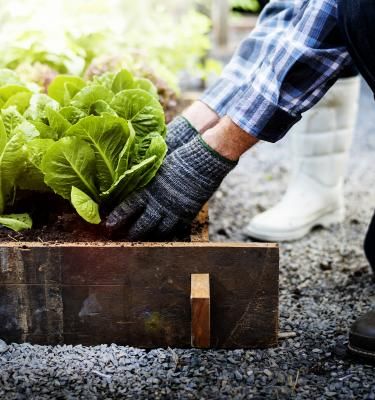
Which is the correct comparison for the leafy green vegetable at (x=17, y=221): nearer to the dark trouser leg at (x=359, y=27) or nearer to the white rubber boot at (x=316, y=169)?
the dark trouser leg at (x=359, y=27)

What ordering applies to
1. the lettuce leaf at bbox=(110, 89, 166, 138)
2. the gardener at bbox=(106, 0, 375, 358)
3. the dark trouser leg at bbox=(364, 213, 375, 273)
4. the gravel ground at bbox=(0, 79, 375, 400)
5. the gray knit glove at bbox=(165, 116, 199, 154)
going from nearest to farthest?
the gravel ground at bbox=(0, 79, 375, 400), the gardener at bbox=(106, 0, 375, 358), the lettuce leaf at bbox=(110, 89, 166, 138), the gray knit glove at bbox=(165, 116, 199, 154), the dark trouser leg at bbox=(364, 213, 375, 273)

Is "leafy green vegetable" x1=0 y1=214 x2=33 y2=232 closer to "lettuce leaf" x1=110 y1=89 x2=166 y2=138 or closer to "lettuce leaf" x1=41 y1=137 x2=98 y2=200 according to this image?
"lettuce leaf" x1=41 y1=137 x2=98 y2=200

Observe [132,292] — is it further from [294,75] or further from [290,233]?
[290,233]

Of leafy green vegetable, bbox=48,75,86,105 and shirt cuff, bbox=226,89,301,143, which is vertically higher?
leafy green vegetable, bbox=48,75,86,105

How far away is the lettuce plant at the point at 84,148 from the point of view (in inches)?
67.1

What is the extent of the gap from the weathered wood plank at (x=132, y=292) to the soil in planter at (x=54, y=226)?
0.11 meters

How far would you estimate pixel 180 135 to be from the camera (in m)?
2.02

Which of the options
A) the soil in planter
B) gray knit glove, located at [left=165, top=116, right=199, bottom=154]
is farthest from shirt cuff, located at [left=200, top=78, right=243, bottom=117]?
the soil in planter

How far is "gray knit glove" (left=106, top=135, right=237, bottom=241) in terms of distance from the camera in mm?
1748

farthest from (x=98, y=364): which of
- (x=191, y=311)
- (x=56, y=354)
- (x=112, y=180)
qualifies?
(x=112, y=180)

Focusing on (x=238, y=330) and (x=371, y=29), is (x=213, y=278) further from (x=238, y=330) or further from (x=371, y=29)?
(x=371, y=29)

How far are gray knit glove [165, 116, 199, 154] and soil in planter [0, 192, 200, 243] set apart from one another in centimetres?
27

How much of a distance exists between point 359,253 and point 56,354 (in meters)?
1.40

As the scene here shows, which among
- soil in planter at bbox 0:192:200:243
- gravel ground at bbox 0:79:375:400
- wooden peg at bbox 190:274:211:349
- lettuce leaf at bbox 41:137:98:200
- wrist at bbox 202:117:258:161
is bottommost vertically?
gravel ground at bbox 0:79:375:400
